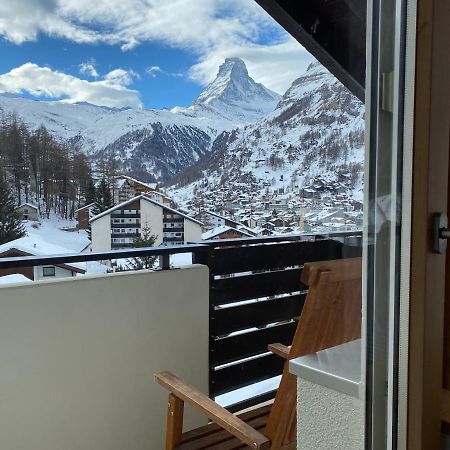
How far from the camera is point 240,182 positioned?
1.95 meters

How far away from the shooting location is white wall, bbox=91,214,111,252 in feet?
6.22

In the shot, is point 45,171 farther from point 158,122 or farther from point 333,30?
point 333,30

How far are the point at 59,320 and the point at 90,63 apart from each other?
43.1 inches

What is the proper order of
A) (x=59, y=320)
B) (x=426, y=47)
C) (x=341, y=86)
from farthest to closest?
(x=59, y=320) < (x=341, y=86) < (x=426, y=47)

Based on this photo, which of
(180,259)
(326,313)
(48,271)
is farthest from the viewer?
(180,259)

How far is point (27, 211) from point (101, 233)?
305mm

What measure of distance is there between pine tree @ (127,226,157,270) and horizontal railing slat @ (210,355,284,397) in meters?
0.65

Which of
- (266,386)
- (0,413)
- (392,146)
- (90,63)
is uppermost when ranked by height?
(90,63)

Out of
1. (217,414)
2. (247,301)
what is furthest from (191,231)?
(217,414)

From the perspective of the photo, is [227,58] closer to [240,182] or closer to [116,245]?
[240,182]

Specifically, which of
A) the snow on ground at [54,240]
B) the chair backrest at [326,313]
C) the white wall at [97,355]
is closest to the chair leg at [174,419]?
the chair backrest at [326,313]

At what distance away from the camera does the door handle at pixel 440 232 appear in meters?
0.70

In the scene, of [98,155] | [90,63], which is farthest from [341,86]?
[90,63]

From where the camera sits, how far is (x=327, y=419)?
2.63ft
